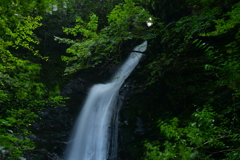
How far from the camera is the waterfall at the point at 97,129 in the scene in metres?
8.06

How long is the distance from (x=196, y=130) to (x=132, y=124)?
5143 mm

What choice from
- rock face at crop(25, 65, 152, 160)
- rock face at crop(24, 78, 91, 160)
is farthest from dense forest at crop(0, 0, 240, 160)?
rock face at crop(24, 78, 91, 160)

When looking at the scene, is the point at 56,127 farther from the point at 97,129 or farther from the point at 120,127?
the point at 120,127

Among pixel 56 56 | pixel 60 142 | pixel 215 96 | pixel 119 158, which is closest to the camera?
pixel 215 96

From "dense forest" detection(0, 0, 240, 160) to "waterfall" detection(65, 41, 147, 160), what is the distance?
93 centimetres

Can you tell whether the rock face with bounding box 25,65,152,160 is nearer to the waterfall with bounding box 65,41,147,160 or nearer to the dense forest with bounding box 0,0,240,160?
the dense forest with bounding box 0,0,240,160

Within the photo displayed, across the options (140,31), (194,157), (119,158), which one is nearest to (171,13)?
(140,31)

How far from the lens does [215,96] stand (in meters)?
4.65

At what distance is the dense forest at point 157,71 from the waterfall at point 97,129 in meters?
0.93

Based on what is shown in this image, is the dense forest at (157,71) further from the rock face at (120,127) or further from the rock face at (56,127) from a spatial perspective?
the rock face at (56,127)

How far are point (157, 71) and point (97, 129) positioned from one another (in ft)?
13.8

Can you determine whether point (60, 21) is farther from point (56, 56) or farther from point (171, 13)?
point (171, 13)

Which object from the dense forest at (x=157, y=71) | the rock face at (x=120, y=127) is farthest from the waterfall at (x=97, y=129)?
the dense forest at (x=157, y=71)

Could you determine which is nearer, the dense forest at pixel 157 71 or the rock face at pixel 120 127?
the dense forest at pixel 157 71
